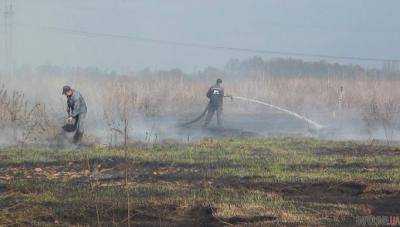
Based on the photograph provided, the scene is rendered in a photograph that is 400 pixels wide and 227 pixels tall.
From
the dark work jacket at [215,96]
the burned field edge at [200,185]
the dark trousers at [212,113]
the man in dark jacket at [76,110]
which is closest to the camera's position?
the burned field edge at [200,185]

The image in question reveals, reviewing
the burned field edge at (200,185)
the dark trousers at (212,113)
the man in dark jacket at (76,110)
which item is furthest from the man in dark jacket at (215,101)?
the burned field edge at (200,185)

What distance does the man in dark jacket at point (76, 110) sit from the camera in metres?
16.6

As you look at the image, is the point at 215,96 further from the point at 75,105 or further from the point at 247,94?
the point at 247,94

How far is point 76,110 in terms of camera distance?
1658 cm

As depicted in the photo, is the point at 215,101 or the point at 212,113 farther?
the point at 212,113

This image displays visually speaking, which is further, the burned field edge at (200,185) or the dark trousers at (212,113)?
the dark trousers at (212,113)

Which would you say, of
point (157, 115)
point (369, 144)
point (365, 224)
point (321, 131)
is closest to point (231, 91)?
point (157, 115)

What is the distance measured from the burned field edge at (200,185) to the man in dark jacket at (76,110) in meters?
1.16

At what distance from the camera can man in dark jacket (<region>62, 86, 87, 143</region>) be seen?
16562 millimetres

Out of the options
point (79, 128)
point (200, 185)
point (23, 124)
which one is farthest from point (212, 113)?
point (200, 185)

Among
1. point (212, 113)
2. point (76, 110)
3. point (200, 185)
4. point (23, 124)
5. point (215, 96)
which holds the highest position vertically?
point (215, 96)

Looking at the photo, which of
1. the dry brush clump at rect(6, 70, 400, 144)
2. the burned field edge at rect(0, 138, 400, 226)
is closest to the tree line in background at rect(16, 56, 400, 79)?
the dry brush clump at rect(6, 70, 400, 144)

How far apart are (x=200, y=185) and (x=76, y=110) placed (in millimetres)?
6953

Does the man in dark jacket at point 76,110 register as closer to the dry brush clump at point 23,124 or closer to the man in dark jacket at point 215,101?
the dry brush clump at point 23,124
